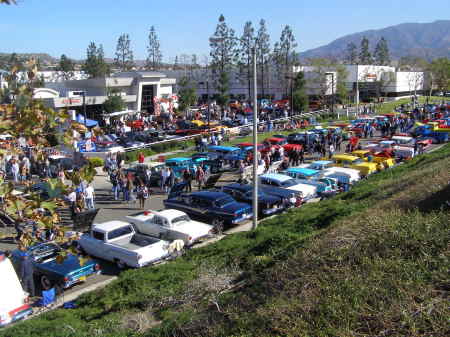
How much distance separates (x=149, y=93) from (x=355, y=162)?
36109 mm

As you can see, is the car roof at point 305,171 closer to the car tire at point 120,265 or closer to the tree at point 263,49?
the car tire at point 120,265

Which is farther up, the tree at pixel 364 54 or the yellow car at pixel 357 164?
the tree at pixel 364 54

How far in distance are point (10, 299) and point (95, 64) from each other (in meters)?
93.5

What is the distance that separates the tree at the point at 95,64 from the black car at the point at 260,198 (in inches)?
3227

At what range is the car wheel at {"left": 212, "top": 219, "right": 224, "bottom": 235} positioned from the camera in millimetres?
14519

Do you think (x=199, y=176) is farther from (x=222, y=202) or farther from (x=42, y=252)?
(x=42, y=252)

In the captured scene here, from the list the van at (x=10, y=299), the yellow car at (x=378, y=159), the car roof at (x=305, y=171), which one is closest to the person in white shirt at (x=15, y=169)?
the car roof at (x=305, y=171)

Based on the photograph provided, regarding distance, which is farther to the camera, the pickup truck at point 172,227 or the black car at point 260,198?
the black car at point 260,198

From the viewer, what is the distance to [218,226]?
14570 millimetres

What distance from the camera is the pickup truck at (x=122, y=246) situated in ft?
38.9

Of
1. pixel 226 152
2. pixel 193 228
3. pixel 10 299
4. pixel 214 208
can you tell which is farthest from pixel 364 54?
pixel 10 299

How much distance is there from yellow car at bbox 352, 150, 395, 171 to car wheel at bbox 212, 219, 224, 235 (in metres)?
10.4

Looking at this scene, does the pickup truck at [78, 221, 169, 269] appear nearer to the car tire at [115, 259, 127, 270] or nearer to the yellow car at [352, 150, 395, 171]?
the car tire at [115, 259, 127, 270]

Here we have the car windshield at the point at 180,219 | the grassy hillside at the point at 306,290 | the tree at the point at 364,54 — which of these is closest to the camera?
the grassy hillside at the point at 306,290
